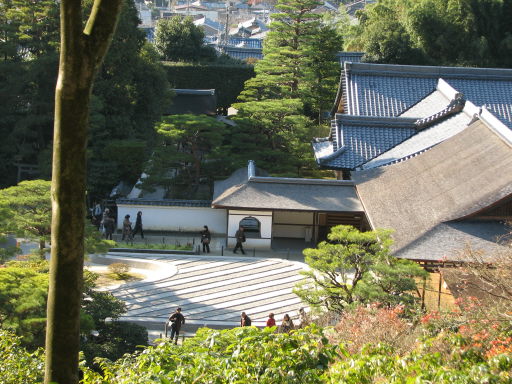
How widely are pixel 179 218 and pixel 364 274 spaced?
10.9 meters

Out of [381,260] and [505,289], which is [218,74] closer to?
[381,260]

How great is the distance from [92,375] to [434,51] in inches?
1389

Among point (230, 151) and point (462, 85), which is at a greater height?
point (462, 85)

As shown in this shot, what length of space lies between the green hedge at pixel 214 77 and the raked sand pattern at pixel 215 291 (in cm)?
2188

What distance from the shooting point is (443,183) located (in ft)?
60.6

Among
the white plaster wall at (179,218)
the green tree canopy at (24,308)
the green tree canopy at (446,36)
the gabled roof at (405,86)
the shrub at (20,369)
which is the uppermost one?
the green tree canopy at (446,36)

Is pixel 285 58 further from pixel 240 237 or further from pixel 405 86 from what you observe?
pixel 240 237

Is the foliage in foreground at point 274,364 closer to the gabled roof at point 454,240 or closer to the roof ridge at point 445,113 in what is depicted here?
the gabled roof at point 454,240

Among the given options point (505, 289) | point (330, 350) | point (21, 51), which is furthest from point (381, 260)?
point (21, 51)

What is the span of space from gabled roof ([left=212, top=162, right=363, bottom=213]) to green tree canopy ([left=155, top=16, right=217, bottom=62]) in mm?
22282

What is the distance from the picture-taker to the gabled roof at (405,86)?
90.6ft

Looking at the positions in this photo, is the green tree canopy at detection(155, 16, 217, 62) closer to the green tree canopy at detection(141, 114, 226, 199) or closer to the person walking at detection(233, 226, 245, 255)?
the green tree canopy at detection(141, 114, 226, 199)

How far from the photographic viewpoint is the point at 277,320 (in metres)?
16.8

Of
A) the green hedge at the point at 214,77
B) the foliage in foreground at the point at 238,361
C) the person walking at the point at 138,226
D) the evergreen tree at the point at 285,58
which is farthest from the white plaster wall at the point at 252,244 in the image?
the green hedge at the point at 214,77
